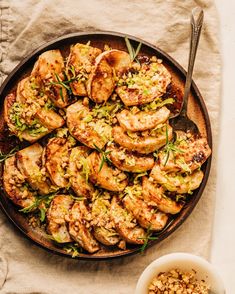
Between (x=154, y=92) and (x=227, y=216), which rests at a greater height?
(x=154, y=92)

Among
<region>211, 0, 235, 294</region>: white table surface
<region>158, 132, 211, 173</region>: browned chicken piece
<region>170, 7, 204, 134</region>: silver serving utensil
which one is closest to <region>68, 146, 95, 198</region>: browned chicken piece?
<region>158, 132, 211, 173</region>: browned chicken piece

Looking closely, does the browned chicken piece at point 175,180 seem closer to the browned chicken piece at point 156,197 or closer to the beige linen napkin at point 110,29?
the browned chicken piece at point 156,197

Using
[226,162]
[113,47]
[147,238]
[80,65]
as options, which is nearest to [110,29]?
[113,47]

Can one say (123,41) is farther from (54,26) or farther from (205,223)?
(205,223)

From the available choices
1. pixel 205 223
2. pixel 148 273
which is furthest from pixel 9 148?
pixel 205 223

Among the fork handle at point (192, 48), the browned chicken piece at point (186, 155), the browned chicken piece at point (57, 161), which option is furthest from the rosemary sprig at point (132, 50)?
the browned chicken piece at point (57, 161)

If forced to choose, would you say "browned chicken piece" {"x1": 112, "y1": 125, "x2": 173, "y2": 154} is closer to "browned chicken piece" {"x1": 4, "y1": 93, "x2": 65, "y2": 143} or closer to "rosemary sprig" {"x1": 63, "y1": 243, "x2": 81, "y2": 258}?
"browned chicken piece" {"x1": 4, "y1": 93, "x2": 65, "y2": 143}

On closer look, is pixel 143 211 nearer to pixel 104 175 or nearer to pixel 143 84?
pixel 104 175
